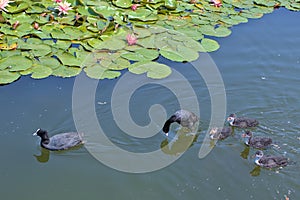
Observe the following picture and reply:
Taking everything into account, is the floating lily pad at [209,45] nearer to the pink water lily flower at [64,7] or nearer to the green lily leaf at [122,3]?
the green lily leaf at [122,3]

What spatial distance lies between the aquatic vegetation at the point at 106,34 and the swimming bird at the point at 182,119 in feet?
3.90

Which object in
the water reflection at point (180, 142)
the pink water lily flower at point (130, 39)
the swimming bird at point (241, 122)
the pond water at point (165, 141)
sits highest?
the pink water lily flower at point (130, 39)

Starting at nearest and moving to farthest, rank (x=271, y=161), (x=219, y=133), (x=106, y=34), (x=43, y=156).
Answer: (x=271, y=161) < (x=43, y=156) < (x=219, y=133) < (x=106, y=34)

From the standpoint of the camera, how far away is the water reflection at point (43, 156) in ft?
20.3

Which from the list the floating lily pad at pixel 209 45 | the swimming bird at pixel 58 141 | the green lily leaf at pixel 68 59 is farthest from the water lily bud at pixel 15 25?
the floating lily pad at pixel 209 45

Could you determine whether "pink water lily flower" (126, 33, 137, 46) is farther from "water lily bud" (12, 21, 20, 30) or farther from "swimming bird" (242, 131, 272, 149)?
"swimming bird" (242, 131, 272, 149)

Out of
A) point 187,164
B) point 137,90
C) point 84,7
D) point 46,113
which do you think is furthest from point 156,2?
point 187,164

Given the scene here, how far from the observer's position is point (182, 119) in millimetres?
6680

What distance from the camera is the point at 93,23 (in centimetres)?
891

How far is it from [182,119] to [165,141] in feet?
1.32

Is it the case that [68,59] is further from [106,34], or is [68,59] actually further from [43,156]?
[43,156]

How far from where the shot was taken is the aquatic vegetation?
25.4 feet

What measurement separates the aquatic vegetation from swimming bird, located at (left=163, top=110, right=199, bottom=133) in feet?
3.90

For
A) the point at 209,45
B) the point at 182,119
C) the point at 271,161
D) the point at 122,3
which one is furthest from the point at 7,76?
the point at 271,161
